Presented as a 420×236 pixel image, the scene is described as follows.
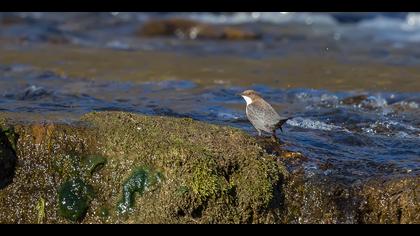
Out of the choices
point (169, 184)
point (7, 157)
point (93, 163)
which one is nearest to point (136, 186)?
point (169, 184)

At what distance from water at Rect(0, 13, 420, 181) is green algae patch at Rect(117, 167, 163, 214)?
957mm

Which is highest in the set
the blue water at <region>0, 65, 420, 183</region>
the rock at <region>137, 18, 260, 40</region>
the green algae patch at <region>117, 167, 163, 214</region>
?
the green algae patch at <region>117, 167, 163, 214</region>

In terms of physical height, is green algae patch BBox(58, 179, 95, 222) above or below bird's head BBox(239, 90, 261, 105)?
below

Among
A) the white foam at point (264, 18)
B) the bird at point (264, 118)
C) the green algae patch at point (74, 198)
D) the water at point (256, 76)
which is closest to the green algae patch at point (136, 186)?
the green algae patch at point (74, 198)

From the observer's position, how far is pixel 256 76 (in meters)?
11.8

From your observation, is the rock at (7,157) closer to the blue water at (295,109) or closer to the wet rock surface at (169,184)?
the wet rock surface at (169,184)

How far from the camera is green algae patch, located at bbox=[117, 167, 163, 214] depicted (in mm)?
5473

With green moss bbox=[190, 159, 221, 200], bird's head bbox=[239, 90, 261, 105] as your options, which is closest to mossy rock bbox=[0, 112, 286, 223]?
green moss bbox=[190, 159, 221, 200]

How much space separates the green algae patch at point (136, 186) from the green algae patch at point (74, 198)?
0.75 feet

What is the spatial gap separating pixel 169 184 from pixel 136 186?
231 mm

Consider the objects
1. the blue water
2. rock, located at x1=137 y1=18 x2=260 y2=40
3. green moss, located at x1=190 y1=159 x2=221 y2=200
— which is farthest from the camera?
rock, located at x1=137 y1=18 x2=260 y2=40

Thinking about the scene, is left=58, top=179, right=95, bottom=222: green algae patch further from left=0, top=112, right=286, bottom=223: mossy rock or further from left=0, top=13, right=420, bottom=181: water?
left=0, top=13, right=420, bottom=181: water

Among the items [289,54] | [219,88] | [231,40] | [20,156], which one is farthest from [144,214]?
[231,40]

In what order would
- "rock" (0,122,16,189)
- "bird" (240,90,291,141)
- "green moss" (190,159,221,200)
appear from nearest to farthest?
"green moss" (190,159,221,200) < "rock" (0,122,16,189) < "bird" (240,90,291,141)
